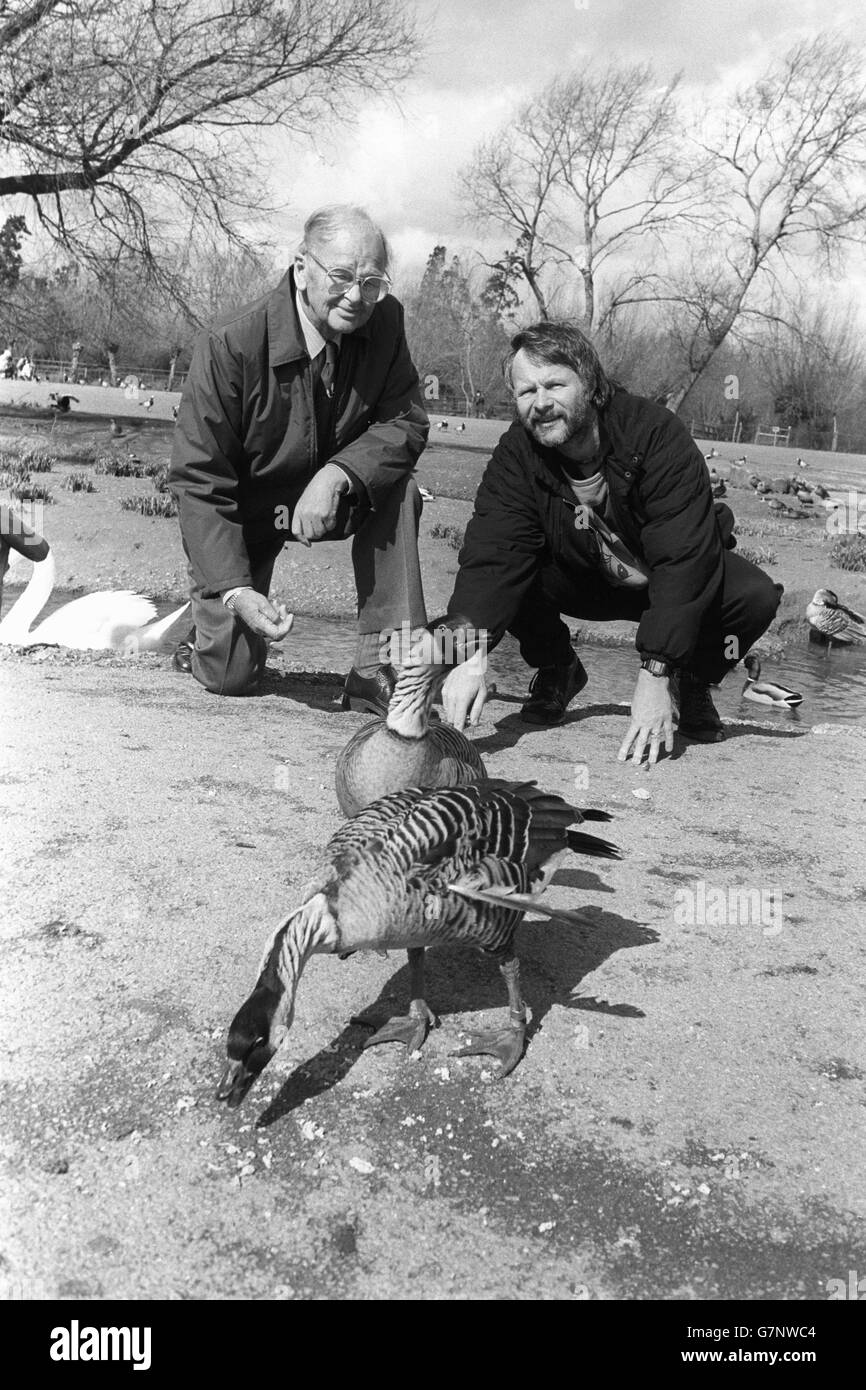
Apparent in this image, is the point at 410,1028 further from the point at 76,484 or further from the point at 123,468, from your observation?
the point at 123,468

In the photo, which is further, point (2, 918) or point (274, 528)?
point (274, 528)

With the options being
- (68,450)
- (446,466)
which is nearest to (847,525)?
(446,466)

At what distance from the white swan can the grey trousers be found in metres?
1.80

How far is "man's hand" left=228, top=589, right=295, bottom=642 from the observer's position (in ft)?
15.0

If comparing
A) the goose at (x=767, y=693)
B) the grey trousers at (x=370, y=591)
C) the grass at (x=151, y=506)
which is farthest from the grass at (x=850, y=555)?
the grey trousers at (x=370, y=591)

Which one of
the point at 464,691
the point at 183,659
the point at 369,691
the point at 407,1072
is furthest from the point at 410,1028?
the point at 183,659

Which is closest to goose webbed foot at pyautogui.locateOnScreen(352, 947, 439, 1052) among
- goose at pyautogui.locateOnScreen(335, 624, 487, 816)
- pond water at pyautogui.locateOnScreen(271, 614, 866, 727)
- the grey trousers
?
goose at pyautogui.locateOnScreen(335, 624, 487, 816)

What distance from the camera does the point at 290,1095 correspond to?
269 centimetres

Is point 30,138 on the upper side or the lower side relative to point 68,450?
upper

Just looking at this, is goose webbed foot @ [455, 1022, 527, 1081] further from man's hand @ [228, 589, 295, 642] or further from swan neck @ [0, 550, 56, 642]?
swan neck @ [0, 550, 56, 642]

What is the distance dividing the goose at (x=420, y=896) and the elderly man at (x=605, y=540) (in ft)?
5.67

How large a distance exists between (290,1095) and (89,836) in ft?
5.05

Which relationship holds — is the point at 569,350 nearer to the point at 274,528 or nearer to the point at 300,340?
the point at 300,340

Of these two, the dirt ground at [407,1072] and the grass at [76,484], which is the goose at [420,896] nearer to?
the dirt ground at [407,1072]
